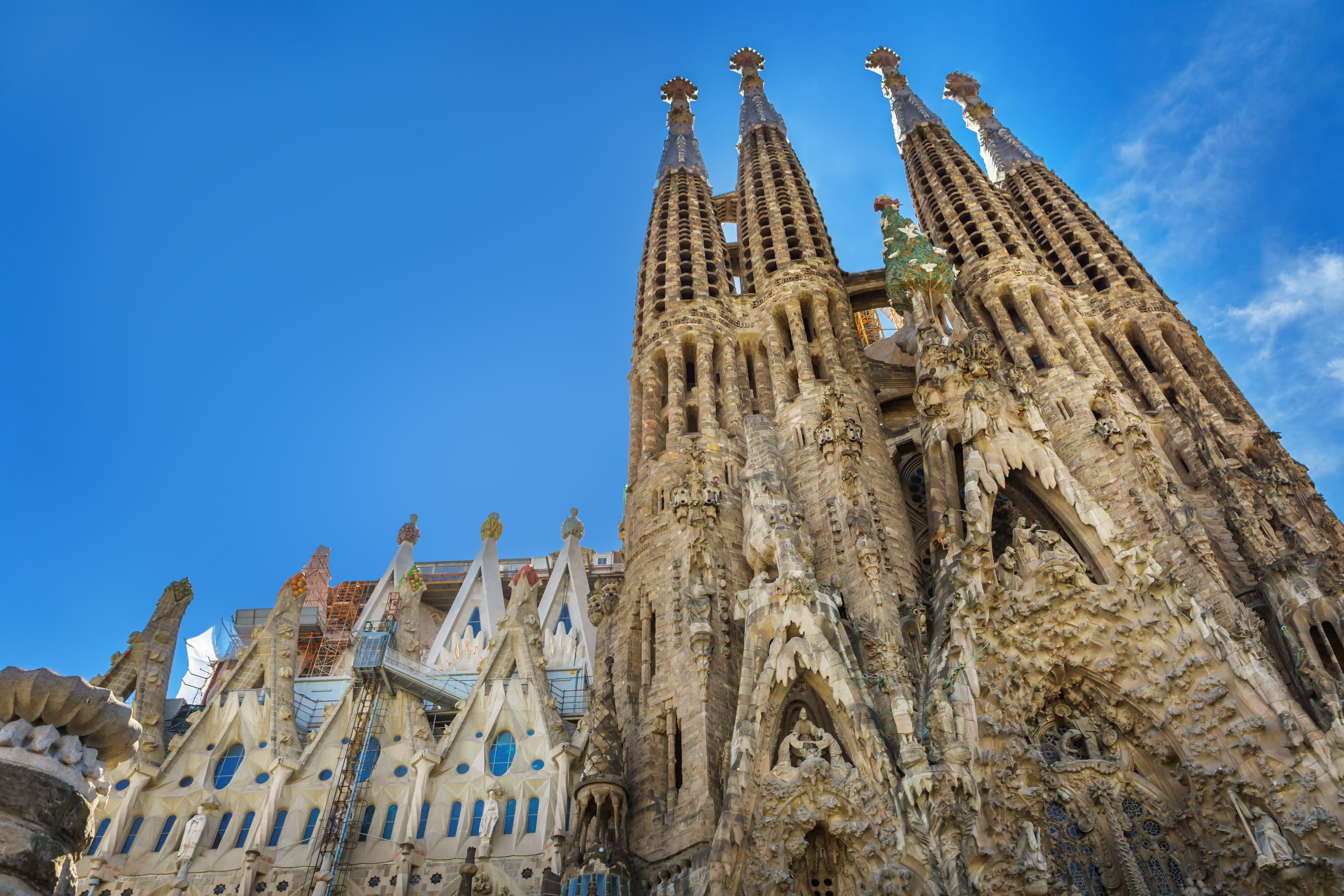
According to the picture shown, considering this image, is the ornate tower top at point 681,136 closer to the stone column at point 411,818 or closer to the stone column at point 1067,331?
the stone column at point 1067,331

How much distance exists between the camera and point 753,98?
40.8 m

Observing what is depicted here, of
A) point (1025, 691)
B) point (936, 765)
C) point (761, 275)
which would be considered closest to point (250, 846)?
point (936, 765)

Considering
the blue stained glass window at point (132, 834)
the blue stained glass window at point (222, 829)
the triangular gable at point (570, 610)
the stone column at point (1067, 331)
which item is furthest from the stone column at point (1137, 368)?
the blue stained glass window at point (132, 834)

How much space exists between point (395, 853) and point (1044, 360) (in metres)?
18.4

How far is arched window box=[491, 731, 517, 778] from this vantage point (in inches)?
787

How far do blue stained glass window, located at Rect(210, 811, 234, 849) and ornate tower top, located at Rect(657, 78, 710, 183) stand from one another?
24254mm

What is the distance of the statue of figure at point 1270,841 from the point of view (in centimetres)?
1288

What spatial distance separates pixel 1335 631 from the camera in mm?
15781

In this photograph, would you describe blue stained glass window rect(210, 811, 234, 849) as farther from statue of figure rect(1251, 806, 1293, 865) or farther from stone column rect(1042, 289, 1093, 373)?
stone column rect(1042, 289, 1093, 373)

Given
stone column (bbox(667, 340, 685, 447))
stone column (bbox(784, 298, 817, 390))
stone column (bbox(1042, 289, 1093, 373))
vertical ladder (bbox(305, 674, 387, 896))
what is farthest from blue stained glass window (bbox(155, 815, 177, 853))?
stone column (bbox(1042, 289, 1093, 373))

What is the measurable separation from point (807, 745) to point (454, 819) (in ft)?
27.0

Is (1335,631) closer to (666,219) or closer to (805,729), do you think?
(805,729)

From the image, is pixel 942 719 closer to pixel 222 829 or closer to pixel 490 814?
pixel 490 814

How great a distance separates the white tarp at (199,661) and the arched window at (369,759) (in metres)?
17.1
